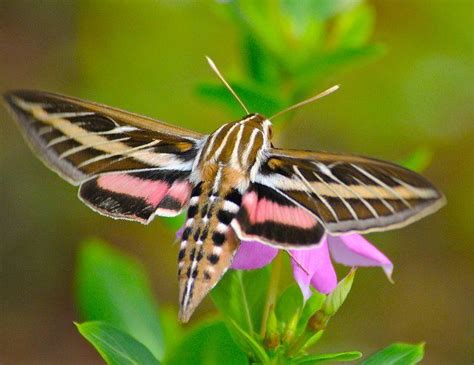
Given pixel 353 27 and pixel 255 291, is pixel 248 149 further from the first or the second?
pixel 353 27

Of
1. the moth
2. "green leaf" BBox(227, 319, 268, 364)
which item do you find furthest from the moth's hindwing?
"green leaf" BBox(227, 319, 268, 364)

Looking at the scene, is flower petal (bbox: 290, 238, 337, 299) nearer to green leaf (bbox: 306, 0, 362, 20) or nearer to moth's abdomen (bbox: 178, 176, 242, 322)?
moth's abdomen (bbox: 178, 176, 242, 322)

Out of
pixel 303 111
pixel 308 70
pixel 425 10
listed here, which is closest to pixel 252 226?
pixel 308 70

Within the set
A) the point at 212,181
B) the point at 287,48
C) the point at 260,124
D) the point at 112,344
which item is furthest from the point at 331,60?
the point at 112,344

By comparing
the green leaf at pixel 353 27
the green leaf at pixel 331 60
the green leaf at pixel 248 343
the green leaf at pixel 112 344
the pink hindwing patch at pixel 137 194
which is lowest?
the green leaf at pixel 248 343

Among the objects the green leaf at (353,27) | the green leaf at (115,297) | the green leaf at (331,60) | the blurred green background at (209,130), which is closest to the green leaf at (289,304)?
the green leaf at (115,297)

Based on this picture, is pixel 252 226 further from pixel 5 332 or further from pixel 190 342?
pixel 5 332

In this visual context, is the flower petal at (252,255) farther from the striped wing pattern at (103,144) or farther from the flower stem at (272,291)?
the striped wing pattern at (103,144)

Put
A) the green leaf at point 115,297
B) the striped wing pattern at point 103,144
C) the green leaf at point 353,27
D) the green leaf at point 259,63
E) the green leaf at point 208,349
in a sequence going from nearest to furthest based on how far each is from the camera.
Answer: the green leaf at point 208,349 < the striped wing pattern at point 103,144 < the green leaf at point 115,297 < the green leaf at point 259,63 < the green leaf at point 353,27

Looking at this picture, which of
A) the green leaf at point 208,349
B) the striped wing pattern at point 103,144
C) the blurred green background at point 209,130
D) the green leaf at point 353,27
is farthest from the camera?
the blurred green background at point 209,130
